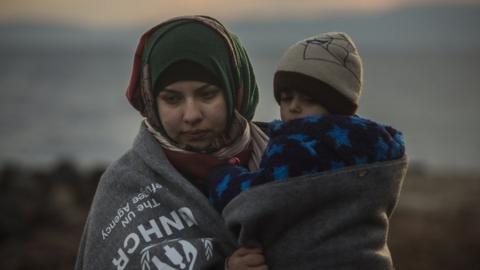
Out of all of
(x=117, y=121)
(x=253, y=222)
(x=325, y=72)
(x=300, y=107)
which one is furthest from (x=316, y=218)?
(x=117, y=121)

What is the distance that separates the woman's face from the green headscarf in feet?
0.21

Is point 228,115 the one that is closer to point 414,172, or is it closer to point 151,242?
point 151,242

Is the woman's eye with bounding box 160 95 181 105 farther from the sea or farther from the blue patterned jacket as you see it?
the sea

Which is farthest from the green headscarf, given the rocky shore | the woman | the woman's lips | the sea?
the sea

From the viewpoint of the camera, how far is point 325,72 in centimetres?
260

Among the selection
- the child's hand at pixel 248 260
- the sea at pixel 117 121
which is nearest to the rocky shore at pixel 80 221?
the sea at pixel 117 121

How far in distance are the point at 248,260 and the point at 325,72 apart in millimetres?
794

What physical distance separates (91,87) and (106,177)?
62525 millimetres

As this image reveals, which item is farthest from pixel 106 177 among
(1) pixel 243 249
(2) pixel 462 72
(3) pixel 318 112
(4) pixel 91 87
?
(2) pixel 462 72

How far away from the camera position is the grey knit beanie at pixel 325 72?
102 inches

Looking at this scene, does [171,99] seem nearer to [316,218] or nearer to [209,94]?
[209,94]

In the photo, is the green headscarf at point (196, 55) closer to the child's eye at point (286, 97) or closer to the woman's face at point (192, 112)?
the woman's face at point (192, 112)

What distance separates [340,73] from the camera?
8.63ft

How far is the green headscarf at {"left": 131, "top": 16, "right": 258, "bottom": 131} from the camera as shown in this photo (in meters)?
2.66
